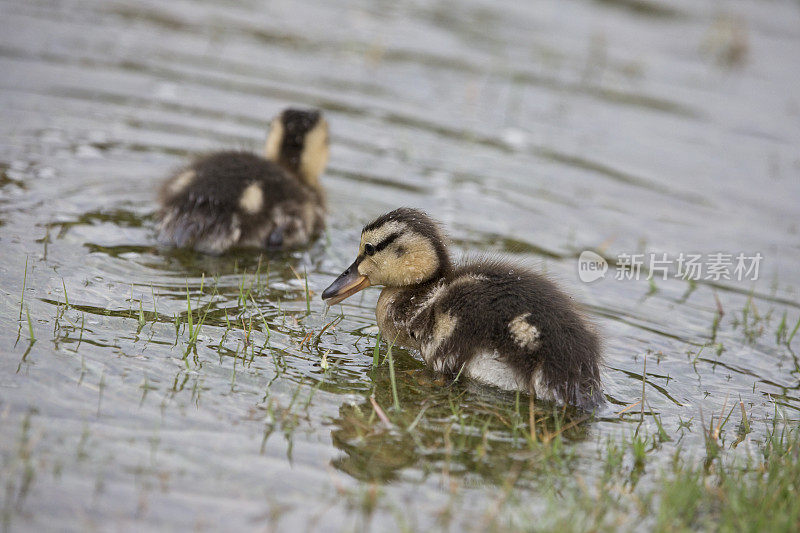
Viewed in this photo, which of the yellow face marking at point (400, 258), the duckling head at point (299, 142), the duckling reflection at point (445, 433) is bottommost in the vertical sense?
the duckling reflection at point (445, 433)

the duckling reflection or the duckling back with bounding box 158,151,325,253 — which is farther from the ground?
the duckling back with bounding box 158,151,325,253

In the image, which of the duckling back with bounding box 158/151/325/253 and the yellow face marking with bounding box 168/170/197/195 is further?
the yellow face marking with bounding box 168/170/197/195

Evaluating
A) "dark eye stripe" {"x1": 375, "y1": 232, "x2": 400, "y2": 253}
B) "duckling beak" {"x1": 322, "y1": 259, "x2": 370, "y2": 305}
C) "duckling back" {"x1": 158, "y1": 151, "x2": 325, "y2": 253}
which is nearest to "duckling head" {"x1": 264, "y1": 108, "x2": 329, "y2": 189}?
"duckling back" {"x1": 158, "y1": 151, "x2": 325, "y2": 253}

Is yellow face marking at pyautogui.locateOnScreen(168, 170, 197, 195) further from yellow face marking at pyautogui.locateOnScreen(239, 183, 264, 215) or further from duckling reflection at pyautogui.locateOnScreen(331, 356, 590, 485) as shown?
duckling reflection at pyautogui.locateOnScreen(331, 356, 590, 485)

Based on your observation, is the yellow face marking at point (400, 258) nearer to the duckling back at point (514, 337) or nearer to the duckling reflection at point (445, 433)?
the duckling back at point (514, 337)

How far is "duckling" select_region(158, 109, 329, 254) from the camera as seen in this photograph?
5.75 meters

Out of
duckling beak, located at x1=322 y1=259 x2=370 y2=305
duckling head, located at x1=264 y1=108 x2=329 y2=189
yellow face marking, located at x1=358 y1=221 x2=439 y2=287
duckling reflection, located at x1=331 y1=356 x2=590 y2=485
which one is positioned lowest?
duckling reflection, located at x1=331 y1=356 x2=590 y2=485

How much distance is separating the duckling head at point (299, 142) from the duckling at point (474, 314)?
2.17m

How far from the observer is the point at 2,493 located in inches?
114

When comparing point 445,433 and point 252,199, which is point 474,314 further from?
point 252,199

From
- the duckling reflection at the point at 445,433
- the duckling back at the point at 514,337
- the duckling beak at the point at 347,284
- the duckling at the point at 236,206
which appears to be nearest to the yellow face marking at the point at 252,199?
the duckling at the point at 236,206

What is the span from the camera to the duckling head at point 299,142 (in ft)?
22.4

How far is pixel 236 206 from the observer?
5812 mm

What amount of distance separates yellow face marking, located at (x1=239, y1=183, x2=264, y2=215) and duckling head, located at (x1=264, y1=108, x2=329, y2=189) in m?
0.93
